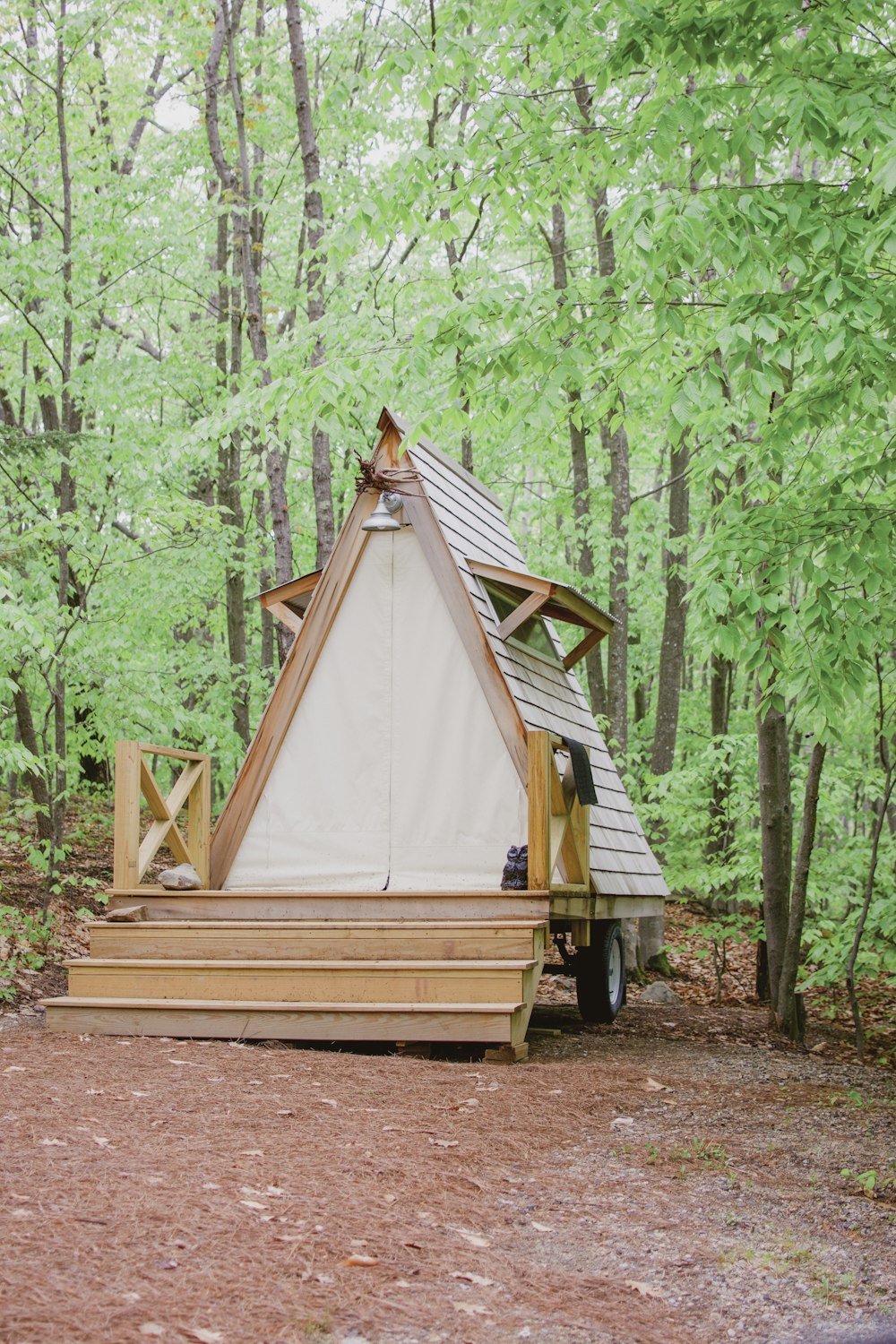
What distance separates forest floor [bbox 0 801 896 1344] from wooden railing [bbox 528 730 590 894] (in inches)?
44.1

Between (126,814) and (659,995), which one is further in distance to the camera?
(659,995)

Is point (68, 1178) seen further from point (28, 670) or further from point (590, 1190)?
point (28, 670)

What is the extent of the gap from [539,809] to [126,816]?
2.62 meters

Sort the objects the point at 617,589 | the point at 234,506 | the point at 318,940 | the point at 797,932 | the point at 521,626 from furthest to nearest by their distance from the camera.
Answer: the point at 234,506
the point at 617,589
the point at 521,626
the point at 797,932
the point at 318,940

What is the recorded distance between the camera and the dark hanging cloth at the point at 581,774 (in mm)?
6934

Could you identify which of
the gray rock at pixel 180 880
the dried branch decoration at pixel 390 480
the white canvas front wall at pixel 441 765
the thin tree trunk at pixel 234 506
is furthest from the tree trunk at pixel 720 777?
the thin tree trunk at pixel 234 506

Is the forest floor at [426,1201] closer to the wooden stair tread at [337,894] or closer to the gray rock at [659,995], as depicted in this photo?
the wooden stair tread at [337,894]

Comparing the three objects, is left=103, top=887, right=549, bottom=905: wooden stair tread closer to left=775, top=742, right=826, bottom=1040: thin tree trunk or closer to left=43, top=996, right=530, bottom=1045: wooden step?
left=43, top=996, right=530, bottom=1045: wooden step

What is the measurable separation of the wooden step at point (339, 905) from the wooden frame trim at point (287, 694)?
2.68 ft

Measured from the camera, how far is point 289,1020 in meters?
5.96

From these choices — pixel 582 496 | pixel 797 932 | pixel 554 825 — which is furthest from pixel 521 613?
pixel 582 496

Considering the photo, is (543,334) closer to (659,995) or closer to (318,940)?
(318,940)

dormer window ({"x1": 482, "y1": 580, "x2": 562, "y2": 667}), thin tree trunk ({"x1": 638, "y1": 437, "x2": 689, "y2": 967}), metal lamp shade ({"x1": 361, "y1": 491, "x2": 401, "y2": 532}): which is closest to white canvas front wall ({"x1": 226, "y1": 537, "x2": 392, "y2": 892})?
metal lamp shade ({"x1": 361, "y1": 491, "x2": 401, "y2": 532})

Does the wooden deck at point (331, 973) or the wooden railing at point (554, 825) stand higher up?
the wooden railing at point (554, 825)
